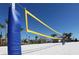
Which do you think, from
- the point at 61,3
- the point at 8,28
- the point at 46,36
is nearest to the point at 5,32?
the point at 8,28

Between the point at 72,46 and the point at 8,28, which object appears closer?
the point at 8,28

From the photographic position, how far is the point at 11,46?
600 centimetres

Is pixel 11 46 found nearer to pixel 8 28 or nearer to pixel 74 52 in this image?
pixel 8 28

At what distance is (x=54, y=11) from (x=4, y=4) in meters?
1.01

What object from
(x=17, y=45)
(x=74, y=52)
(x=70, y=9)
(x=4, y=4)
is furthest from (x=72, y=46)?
(x=4, y=4)

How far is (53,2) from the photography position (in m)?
6.00

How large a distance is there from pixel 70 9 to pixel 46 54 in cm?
102

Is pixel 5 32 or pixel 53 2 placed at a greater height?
pixel 53 2

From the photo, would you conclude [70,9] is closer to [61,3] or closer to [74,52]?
[61,3]
